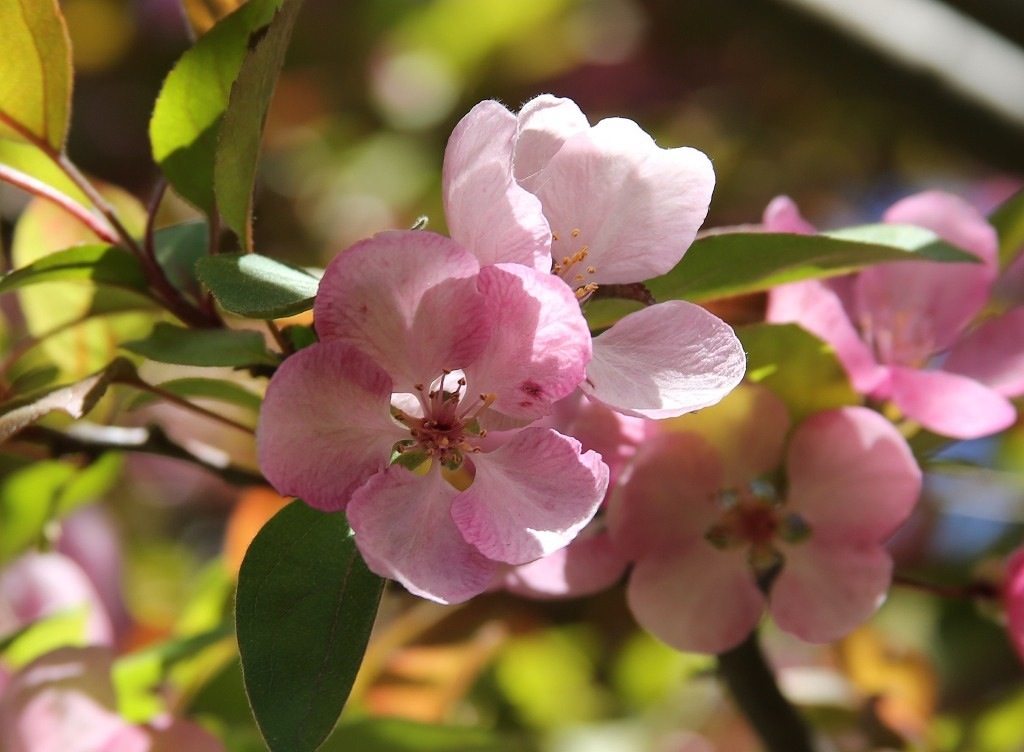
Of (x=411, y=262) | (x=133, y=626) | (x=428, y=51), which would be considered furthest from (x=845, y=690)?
(x=428, y=51)

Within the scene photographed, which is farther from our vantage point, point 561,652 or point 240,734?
point 561,652

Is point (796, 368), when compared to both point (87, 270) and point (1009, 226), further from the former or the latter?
point (87, 270)

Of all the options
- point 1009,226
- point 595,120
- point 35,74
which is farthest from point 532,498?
point 595,120

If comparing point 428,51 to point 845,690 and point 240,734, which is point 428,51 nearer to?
point 845,690

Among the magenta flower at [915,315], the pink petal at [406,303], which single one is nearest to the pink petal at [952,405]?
the magenta flower at [915,315]

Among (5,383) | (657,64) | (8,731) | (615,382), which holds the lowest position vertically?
(657,64)

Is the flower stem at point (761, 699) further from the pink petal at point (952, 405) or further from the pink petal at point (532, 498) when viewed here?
A: the pink petal at point (532, 498)
